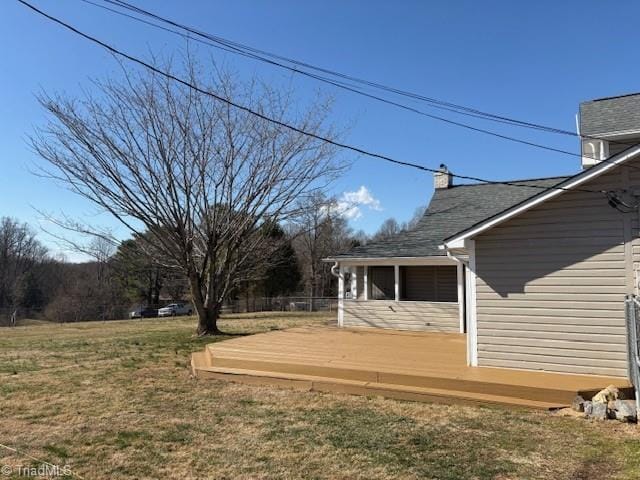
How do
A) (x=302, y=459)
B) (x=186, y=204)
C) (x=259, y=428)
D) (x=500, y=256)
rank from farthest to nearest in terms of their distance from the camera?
(x=186, y=204), (x=500, y=256), (x=259, y=428), (x=302, y=459)

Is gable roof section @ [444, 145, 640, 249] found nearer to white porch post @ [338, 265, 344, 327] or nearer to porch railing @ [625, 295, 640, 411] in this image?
porch railing @ [625, 295, 640, 411]

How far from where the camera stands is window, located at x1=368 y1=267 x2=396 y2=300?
14359 mm

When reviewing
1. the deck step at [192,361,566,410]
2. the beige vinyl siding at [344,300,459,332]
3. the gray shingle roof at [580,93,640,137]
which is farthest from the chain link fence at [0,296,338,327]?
the deck step at [192,361,566,410]

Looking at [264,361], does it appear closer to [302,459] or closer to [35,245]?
[302,459]

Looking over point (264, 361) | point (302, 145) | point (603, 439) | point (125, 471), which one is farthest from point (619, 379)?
point (302, 145)

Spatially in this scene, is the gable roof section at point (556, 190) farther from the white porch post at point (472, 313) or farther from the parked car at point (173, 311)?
the parked car at point (173, 311)

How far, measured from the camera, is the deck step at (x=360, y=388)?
5707 millimetres

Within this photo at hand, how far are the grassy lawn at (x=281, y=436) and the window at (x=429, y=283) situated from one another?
25.4 feet

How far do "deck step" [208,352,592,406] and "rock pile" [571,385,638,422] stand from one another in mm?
147

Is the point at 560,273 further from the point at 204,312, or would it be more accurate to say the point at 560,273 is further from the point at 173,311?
the point at 173,311

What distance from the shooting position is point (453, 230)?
13156mm

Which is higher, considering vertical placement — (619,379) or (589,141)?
(589,141)

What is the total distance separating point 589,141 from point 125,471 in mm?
9599

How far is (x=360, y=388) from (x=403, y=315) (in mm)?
6202
